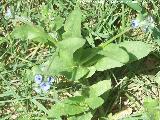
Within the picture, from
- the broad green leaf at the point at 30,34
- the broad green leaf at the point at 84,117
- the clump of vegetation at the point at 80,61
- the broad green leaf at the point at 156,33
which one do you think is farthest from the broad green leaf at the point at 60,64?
the broad green leaf at the point at 156,33

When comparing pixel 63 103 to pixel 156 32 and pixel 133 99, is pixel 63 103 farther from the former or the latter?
pixel 156 32

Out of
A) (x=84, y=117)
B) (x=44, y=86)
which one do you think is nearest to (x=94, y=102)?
(x=84, y=117)

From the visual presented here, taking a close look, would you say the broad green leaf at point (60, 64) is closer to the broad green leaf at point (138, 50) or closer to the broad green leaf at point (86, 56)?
the broad green leaf at point (86, 56)

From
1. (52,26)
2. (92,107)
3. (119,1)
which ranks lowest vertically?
(92,107)

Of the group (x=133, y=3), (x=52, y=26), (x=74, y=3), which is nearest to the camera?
(x=52, y=26)

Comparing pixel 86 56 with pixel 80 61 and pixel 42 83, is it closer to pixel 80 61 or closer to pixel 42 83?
pixel 80 61

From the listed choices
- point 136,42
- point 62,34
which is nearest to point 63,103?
point 62,34
